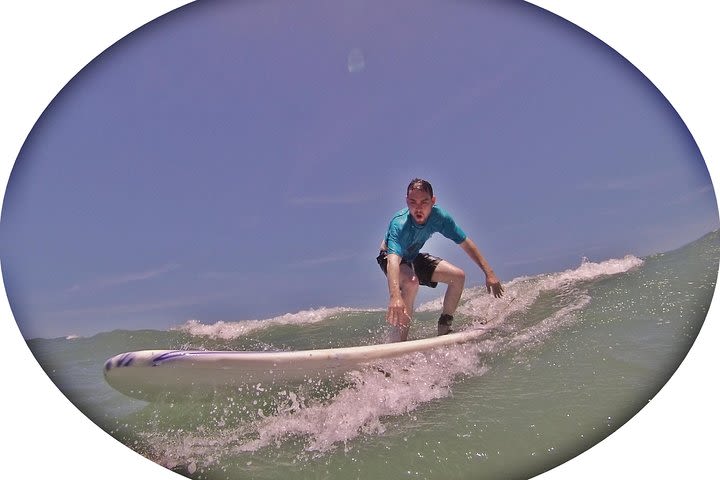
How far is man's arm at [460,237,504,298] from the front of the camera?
3680 mm

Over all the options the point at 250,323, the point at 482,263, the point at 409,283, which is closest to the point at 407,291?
the point at 409,283

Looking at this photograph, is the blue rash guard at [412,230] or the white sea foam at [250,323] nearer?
the white sea foam at [250,323]

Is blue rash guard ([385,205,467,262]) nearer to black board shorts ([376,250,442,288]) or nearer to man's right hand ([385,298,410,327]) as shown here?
black board shorts ([376,250,442,288])

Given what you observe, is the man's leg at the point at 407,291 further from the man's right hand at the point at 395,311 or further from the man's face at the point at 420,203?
the man's face at the point at 420,203

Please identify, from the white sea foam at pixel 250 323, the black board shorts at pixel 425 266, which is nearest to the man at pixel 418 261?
the black board shorts at pixel 425 266

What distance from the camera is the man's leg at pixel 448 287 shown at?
12.4 feet

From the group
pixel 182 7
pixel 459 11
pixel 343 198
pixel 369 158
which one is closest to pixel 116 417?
pixel 343 198

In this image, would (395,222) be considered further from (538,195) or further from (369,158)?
(538,195)

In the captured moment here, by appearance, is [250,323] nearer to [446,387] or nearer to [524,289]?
[446,387]

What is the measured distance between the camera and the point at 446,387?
11.3 feet

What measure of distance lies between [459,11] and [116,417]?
3279 millimetres

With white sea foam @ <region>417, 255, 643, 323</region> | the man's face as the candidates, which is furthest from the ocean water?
the man's face

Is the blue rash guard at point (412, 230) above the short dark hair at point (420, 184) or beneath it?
beneath

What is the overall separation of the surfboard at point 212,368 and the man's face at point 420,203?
91 cm
